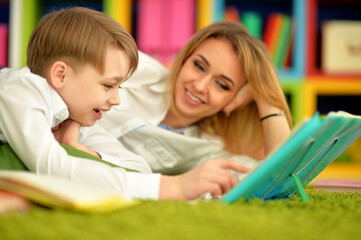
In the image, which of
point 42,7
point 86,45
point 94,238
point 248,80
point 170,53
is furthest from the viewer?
point 42,7

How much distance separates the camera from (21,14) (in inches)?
98.8

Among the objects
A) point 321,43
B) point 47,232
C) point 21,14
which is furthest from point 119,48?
point 321,43

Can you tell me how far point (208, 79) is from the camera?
56.4 inches

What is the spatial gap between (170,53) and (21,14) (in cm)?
91

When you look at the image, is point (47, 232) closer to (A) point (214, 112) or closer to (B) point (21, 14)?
(A) point (214, 112)

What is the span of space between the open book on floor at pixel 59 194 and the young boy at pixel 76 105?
0.41 feet

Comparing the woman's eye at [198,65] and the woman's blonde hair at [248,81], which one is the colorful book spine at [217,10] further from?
the woman's eye at [198,65]

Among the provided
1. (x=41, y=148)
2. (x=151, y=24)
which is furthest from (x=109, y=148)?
(x=151, y=24)

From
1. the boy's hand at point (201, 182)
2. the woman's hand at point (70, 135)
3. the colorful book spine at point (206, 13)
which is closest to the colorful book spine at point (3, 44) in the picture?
the colorful book spine at point (206, 13)

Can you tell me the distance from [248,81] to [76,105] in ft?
2.30

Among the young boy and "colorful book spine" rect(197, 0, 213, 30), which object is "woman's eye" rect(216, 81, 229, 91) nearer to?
the young boy

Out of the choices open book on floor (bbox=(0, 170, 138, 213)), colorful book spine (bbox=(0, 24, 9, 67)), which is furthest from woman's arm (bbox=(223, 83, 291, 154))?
colorful book spine (bbox=(0, 24, 9, 67))

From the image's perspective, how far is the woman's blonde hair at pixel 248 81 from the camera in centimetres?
143

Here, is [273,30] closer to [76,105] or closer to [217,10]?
[217,10]
